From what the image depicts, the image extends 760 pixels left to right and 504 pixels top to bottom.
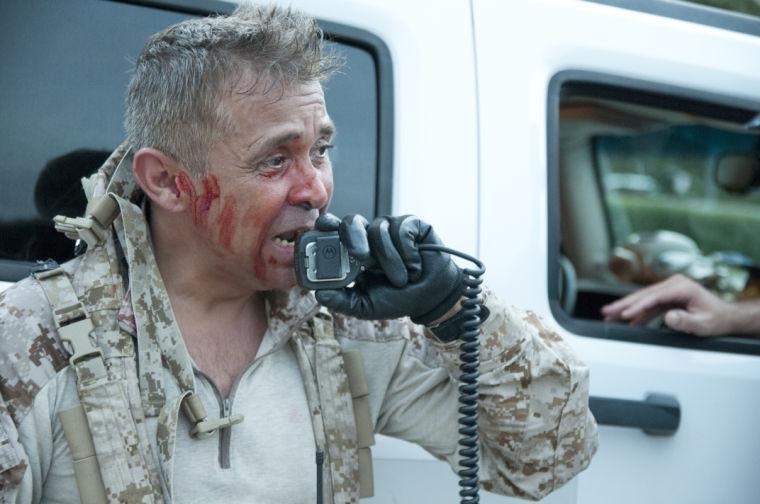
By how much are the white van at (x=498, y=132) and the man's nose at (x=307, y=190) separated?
0.30m

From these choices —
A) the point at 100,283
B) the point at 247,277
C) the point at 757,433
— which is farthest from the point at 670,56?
the point at 100,283

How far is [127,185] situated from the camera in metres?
1.93

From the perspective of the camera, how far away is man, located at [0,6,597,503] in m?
1.71

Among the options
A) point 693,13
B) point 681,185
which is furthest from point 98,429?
point 681,185

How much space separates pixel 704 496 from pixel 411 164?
99 cm

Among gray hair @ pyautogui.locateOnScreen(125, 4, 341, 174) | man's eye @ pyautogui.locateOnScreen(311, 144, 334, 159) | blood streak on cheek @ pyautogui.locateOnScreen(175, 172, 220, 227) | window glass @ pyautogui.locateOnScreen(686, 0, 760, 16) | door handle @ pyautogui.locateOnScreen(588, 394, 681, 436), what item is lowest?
door handle @ pyautogui.locateOnScreen(588, 394, 681, 436)

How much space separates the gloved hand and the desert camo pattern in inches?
6.1

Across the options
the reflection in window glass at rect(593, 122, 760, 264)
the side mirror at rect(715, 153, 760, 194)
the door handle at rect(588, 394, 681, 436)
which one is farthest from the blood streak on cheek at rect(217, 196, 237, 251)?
the side mirror at rect(715, 153, 760, 194)

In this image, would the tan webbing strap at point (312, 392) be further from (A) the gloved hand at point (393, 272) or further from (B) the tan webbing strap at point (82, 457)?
(B) the tan webbing strap at point (82, 457)

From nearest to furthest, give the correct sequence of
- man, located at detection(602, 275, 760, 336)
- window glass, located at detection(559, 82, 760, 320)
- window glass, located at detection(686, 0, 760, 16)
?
man, located at detection(602, 275, 760, 336) < window glass, located at detection(559, 82, 760, 320) < window glass, located at detection(686, 0, 760, 16)

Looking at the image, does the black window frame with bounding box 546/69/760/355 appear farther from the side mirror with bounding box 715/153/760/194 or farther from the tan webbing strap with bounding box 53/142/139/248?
the tan webbing strap with bounding box 53/142/139/248

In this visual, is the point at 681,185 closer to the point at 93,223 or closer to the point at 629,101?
the point at 629,101

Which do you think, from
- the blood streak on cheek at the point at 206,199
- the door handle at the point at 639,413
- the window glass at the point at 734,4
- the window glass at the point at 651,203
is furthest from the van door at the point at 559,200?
the window glass at the point at 734,4

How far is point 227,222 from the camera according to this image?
1.89 metres
